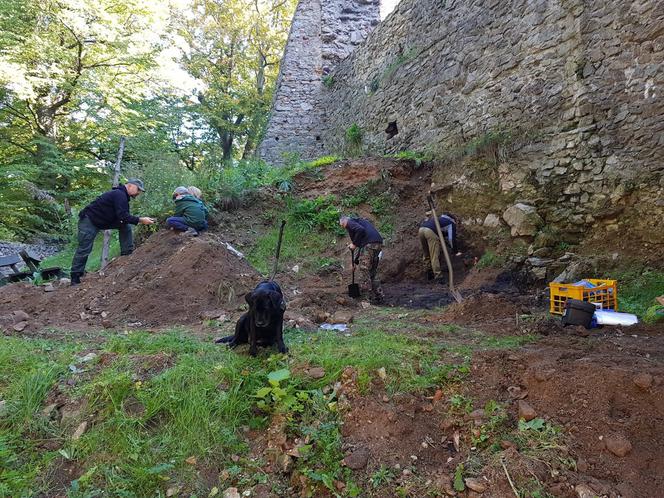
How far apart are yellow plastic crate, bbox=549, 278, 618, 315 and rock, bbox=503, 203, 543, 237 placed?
194 centimetres

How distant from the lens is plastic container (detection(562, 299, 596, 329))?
13.1ft

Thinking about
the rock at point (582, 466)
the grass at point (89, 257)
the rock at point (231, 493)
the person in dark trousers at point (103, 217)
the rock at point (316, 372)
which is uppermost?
the person in dark trousers at point (103, 217)

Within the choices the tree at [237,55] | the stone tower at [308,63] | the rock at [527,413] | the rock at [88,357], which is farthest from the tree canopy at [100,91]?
the rock at [527,413]

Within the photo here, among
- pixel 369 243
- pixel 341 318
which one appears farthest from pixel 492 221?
pixel 341 318

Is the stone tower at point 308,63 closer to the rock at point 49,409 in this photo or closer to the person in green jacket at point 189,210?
the person in green jacket at point 189,210

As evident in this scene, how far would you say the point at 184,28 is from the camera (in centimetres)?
1997

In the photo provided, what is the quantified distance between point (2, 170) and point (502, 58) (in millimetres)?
14242

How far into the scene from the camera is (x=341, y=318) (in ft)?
16.3

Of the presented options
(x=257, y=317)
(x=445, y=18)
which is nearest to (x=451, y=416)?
(x=257, y=317)

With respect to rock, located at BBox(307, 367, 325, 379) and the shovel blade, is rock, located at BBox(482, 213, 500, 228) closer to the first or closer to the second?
the shovel blade

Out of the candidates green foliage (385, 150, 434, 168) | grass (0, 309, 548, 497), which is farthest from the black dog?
green foliage (385, 150, 434, 168)

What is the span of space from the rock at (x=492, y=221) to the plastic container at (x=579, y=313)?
130 inches

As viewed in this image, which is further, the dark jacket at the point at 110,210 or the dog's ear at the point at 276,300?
the dark jacket at the point at 110,210

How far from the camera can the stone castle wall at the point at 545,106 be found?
210 inches
